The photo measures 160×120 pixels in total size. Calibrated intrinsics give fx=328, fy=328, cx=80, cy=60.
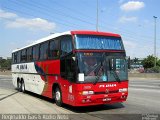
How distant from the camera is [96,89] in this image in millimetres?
11961

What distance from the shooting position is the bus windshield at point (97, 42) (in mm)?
12266

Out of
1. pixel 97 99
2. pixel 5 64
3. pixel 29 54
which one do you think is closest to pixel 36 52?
pixel 29 54

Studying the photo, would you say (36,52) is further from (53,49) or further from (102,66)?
(102,66)

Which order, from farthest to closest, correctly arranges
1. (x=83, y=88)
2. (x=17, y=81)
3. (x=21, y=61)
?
(x=17, y=81)
(x=21, y=61)
(x=83, y=88)

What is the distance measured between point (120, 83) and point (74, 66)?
2006 mm

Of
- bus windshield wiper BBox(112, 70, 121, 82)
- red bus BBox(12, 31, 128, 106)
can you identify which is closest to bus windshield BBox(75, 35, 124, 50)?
red bus BBox(12, 31, 128, 106)

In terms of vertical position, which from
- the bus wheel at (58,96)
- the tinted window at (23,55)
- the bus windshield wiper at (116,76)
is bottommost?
the bus wheel at (58,96)

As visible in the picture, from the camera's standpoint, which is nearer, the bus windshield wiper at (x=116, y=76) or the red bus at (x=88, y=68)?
the red bus at (x=88, y=68)

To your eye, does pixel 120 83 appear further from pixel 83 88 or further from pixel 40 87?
pixel 40 87

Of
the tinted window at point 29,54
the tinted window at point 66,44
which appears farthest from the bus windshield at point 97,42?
the tinted window at point 29,54

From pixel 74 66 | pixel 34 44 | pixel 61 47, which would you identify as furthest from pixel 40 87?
pixel 74 66

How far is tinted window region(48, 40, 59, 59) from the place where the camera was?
45.9ft

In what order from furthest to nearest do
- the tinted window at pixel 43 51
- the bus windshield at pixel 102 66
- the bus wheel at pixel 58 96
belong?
the tinted window at pixel 43 51, the bus wheel at pixel 58 96, the bus windshield at pixel 102 66

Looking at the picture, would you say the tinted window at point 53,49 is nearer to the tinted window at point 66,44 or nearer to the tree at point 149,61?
the tinted window at point 66,44
